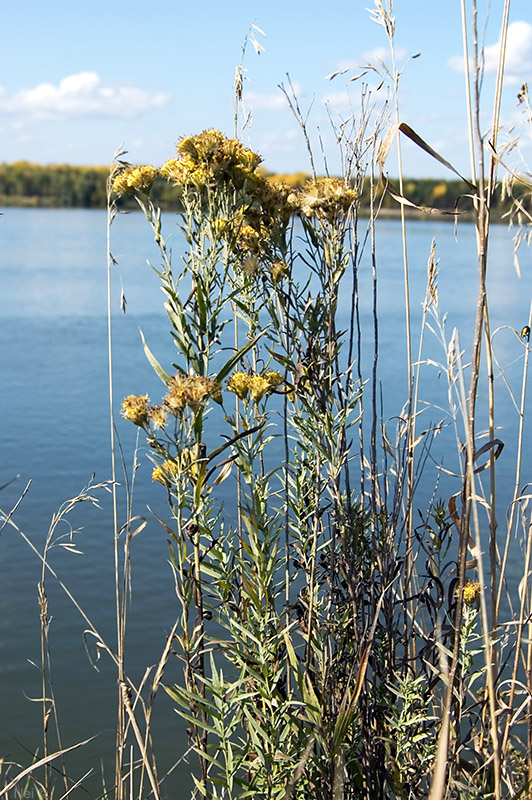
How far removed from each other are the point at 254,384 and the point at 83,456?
4367 millimetres

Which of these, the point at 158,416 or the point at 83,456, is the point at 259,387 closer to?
the point at 158,416

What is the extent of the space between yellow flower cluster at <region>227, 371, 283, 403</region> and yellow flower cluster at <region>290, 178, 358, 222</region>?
0.30 meters

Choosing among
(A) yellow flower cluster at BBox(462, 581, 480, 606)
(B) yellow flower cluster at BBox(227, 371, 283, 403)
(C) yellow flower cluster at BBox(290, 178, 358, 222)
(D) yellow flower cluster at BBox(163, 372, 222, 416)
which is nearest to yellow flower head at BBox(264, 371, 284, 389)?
(B) yellow flower cluster at BBox(227, 371, 283, 403)

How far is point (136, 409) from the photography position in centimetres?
128

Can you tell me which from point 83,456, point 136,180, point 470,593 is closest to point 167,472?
point 136,180

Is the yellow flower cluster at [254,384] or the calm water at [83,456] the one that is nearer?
the yellow flower cluster at [254,384]

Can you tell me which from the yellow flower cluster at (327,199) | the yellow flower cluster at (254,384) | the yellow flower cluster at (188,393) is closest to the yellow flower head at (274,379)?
the yellow flower cluster at (254,384)

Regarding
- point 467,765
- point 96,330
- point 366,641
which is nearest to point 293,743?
point 366,641

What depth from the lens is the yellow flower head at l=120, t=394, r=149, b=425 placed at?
50.1 inches

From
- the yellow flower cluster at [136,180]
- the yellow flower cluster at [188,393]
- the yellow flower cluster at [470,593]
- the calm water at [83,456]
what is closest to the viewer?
the yellow flower cluster at [188,393]

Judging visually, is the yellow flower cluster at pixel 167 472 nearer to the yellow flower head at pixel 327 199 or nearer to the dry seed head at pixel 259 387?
the dry seed head at pixel 259 387

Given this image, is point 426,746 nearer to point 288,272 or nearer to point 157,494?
point 288,272

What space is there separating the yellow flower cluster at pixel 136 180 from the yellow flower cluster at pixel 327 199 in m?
0.27

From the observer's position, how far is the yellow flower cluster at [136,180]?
52.3 inches
